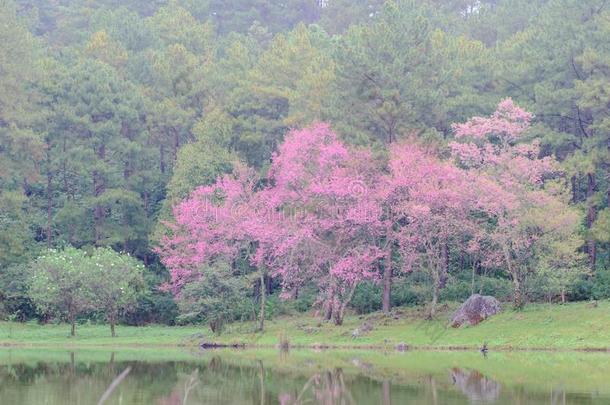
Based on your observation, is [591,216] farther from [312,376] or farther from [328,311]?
[312,376]

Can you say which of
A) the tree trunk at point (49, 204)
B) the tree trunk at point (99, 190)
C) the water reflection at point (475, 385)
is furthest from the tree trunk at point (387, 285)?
the tree trunk at point (49, 204)

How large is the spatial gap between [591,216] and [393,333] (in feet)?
50.4

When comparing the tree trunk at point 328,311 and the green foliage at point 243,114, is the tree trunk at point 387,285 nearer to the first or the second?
the green foliage at point 243,114

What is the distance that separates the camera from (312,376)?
104 feet

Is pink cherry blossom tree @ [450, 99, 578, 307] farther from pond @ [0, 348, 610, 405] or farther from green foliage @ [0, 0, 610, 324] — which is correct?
pond @ [0, 348, 610, 405]

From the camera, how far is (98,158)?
69750mm

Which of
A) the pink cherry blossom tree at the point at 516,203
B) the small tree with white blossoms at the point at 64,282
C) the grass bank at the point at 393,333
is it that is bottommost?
the grass bank at the point at 393,333

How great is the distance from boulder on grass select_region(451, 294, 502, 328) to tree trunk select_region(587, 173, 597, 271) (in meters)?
8.14

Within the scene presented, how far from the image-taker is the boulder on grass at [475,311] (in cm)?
5034

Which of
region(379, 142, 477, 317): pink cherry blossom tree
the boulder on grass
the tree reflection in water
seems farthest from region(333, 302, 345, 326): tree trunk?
the tree reflection in water

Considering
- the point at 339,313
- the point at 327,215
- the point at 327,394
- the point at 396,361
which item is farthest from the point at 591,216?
the point at 327,394

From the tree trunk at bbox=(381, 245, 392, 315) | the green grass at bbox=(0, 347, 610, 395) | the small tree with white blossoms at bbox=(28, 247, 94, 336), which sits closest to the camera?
the green grass at bbox=(0, 347, 610, 395)

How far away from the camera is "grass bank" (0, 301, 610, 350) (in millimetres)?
46125

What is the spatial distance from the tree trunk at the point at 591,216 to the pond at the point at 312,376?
48.5 ft
